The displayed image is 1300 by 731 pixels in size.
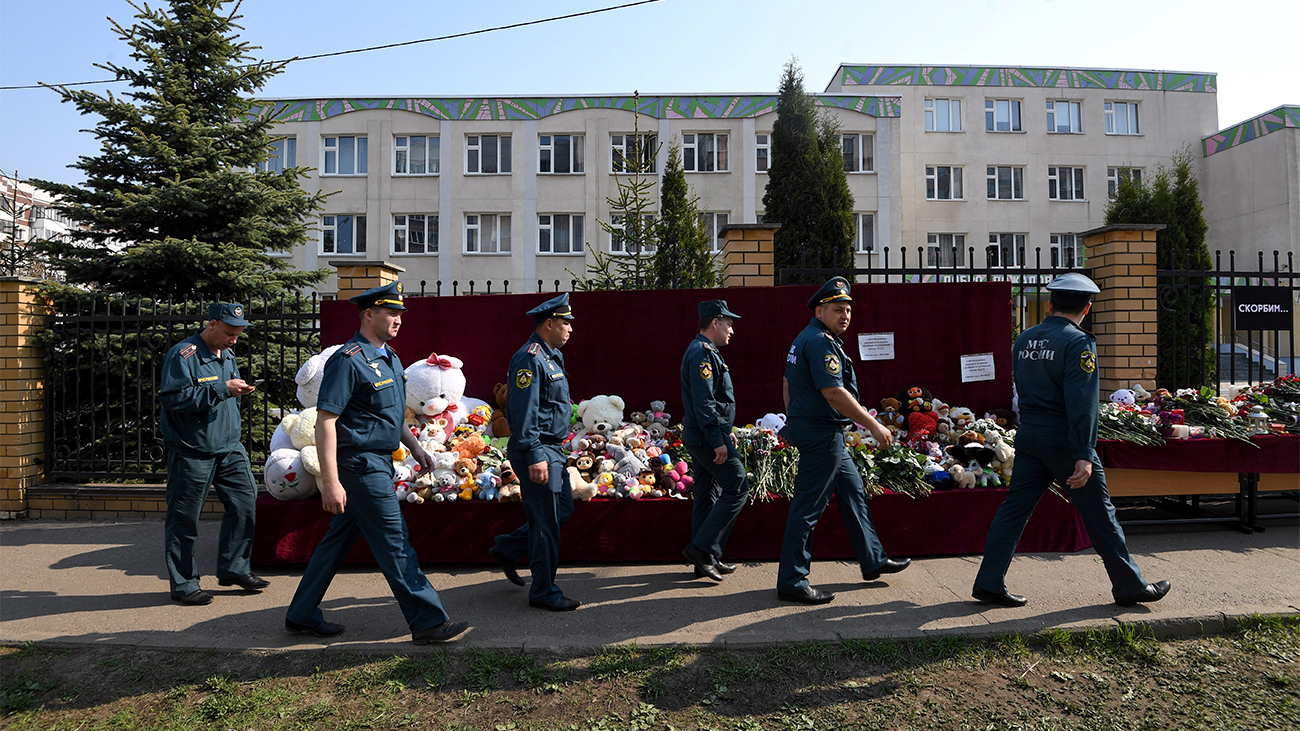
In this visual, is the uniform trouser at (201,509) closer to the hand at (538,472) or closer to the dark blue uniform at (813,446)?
the hand at (538,472)

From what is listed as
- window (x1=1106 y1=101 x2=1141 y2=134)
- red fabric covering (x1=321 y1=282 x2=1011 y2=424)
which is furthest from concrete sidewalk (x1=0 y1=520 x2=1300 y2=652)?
window (x1=1106 y1=101 x2=1141 y2=134)

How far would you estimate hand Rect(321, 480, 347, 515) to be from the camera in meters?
3.60

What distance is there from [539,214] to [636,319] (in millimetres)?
18893

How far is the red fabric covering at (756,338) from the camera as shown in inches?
267

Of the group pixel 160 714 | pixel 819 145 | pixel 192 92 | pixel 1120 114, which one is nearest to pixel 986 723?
pixel 160 714

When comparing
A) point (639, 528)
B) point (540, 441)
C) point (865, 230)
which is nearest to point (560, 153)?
point (865, 230)

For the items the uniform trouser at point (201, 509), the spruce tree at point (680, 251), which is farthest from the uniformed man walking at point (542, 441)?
the spruce tree at point (680, 251)

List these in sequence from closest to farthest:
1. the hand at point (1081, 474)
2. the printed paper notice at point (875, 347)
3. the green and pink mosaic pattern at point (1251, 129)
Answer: the hand at point (1081, 474), the printed paper notice at point (875, 347), the green and pink mosaic pattern at point (1251, 129)

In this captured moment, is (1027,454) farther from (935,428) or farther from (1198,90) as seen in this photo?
(1198,90)

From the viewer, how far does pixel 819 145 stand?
21.7m

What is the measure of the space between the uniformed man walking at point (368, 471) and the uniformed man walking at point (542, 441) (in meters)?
0.61

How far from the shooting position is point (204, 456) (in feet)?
15.6

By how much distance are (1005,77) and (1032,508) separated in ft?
95.0

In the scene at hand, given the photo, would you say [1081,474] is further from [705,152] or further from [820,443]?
[705,152]
